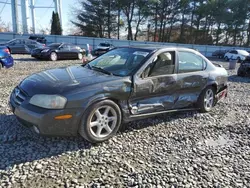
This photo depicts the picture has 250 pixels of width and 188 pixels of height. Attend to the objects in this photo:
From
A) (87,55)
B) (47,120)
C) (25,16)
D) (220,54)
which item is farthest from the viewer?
(25,16)

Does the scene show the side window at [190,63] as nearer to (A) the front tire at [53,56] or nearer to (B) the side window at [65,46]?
(A) the front tire at [53,56]

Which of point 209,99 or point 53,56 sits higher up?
point 53,56

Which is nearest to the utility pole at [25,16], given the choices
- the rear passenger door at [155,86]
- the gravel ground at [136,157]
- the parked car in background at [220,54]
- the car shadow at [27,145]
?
the parked car in background at [220,54]

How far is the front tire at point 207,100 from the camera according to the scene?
476 cm

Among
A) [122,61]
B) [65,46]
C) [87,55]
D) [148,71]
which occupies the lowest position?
[87,55]

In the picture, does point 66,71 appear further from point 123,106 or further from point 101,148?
point 101,148

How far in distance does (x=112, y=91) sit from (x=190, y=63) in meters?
1.98

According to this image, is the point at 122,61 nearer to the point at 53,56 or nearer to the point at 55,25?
the point at 53,56

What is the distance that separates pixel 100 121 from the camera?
10.9 feet

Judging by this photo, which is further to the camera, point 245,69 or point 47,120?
point 245,69

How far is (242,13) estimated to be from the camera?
119 feet

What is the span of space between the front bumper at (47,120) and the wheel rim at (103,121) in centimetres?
26

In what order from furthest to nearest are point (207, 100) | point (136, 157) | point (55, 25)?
point (55, 25) → point (207, 100) → point (136, 157)

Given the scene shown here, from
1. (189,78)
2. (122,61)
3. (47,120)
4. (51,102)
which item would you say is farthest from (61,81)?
(189,78)
